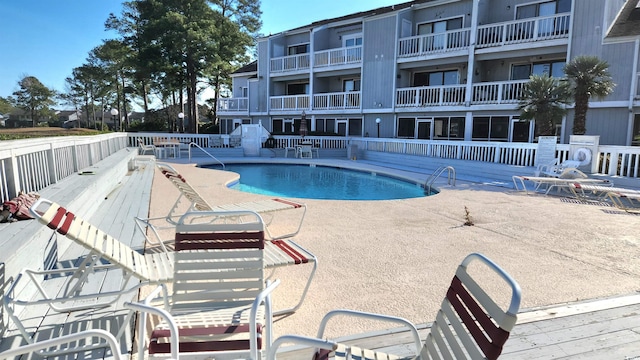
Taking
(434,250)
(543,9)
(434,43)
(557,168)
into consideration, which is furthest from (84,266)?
(543,9)

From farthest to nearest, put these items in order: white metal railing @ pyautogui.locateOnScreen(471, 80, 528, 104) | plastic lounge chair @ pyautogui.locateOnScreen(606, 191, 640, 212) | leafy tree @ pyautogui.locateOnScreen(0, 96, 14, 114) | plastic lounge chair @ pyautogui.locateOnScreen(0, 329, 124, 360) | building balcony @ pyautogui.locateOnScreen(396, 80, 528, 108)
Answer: leafy tree @ pyautogui.locateOnScreen(0, 96, 14, 114) < building balcony @ pyautogui.locateOnScreen(396, 80, 528, 108) < white metal railing @ pyautogui.locateOnScreen(471, 80, 528, 104) < plastic lounge chair @ pyautogui.locateOnScreen(606, 191, 640, 212) < plastic lounge chair @ pyautogui.locateOnScreen(0, 329, 124, 360)

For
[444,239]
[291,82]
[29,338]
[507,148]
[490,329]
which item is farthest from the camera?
[291,82]

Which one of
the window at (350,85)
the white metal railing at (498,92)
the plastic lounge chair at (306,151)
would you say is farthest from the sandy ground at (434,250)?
the window at (350,85)

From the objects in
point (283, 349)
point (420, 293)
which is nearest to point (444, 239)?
point (420, 293)

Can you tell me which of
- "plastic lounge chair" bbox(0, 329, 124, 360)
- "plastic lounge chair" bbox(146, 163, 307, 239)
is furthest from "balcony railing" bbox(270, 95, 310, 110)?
"plastic lounge chair" bbox(0, 329, 124, 360)

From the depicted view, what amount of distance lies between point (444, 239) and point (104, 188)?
6388mm

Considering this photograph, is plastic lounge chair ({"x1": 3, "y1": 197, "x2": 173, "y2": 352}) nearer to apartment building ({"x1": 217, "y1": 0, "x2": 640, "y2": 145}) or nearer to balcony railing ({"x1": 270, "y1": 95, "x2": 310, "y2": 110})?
apartment building ({"x1": 217, "y1": 0, "x2": 640, "y2": 145})

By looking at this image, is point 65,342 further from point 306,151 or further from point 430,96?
point 430,96

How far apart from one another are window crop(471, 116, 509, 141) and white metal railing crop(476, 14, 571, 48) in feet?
11.3

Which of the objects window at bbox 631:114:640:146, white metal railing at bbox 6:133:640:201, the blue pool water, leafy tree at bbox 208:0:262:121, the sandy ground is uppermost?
leafy tree at bbox 208:0:262:121

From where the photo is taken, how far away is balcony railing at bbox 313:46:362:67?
73.7ft

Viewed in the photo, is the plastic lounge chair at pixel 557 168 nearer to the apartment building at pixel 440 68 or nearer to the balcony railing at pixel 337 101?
the apartment building at pixel 440 68

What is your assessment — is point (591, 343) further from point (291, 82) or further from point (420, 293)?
point (291, 82)

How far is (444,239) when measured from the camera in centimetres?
584
